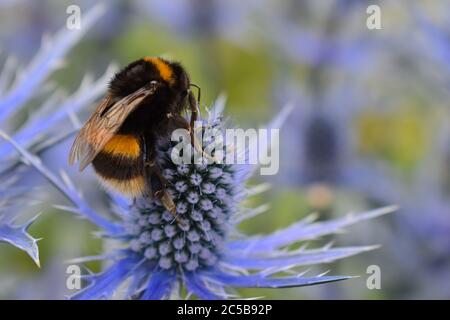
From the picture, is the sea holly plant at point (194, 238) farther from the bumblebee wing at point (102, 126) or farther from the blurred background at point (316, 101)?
the blurred background at point (316, 101)

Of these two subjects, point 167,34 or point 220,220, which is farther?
point 167,34

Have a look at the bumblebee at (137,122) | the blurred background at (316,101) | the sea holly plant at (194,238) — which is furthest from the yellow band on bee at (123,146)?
the blurred background at (316,101)

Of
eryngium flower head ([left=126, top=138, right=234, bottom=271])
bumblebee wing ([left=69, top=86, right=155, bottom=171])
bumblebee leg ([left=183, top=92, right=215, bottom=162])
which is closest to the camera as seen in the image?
bumblebee wing ([left=69, top=86, right=155, bottom=171])

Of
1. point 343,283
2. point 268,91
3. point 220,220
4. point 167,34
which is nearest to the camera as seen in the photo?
point 220,220

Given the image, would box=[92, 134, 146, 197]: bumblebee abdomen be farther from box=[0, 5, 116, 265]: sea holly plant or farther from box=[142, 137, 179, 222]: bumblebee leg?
box=[0, 5, 116, 265]: sea holly plant

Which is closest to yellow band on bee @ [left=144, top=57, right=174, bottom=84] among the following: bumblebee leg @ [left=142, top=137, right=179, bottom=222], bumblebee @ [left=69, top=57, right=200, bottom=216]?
bumblebee @ [left=69, top=57, right=200, bottom=216]
